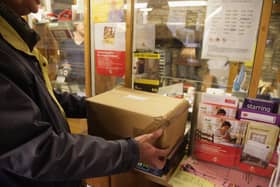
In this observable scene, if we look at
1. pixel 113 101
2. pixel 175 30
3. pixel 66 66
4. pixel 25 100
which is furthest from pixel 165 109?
pixel 66 66

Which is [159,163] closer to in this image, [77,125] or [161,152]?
[161,152]

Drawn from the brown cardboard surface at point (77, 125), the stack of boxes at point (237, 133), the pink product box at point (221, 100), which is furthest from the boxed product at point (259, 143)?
the brown cardboard surface at point (77, 125)

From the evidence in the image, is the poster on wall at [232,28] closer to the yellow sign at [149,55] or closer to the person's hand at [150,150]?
the yellow sign at [149,55]

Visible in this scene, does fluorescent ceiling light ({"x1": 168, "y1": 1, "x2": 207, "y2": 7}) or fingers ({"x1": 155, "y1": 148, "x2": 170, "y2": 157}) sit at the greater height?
fluorescent ceiling light ({"x1": 168, "y1": 1, "x2": 207, "y2": 7})

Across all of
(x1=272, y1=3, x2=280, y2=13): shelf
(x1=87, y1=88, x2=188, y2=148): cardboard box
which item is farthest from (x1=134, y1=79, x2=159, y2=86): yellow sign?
(x1=272, y1=3, x2=280, y2=13): shelf

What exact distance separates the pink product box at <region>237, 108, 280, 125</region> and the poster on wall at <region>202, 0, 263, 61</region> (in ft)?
1.22

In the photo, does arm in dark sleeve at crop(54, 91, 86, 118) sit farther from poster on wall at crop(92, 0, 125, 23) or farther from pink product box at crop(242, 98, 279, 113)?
pink product box at crop(242, 98, 279, 113)

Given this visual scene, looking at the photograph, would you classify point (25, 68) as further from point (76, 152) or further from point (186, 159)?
point (186, 159)

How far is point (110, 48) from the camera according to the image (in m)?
1.66

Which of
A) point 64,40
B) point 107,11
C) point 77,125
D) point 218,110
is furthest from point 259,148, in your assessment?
point 64,40

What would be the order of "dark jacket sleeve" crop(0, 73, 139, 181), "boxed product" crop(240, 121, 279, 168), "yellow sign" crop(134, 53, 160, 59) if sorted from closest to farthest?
"dark jacket sleeve" crop(0, 73, 139, 181)
"boxed product" crop(240, 121, 279, 168)
"yellow sign" crop(134, 53, 160, 59)

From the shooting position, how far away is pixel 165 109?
→ 39.2 inches

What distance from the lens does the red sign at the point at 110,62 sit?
1635 mm

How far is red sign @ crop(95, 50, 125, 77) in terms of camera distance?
1.64 m
